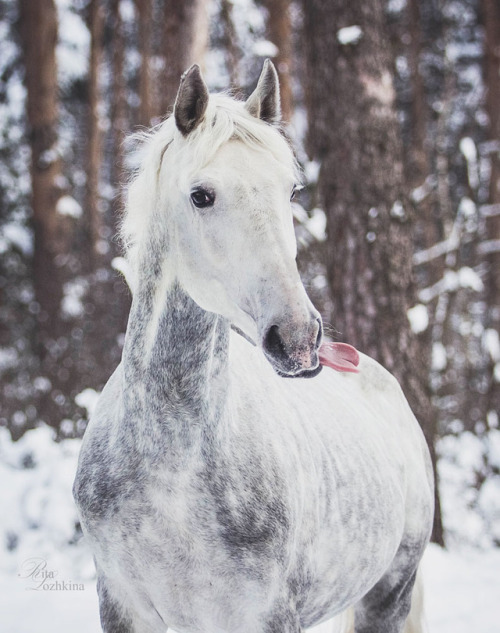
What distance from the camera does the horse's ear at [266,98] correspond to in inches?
83.4

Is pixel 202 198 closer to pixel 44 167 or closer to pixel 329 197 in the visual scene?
pixel 329 197

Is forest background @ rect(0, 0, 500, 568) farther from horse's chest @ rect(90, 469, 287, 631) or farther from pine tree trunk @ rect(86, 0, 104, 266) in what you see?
horse's chest @ rect(90, 469, 287, 631)

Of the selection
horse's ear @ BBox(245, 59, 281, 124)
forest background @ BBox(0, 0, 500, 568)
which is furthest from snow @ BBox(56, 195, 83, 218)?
horse's ear @ BBox(245, 59, 281, 124)

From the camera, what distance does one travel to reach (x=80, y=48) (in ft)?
45.0

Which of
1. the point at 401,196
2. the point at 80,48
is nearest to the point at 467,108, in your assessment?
the point at 80,48

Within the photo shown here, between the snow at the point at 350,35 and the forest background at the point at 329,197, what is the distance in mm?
22

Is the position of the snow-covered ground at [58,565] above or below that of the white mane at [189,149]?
below

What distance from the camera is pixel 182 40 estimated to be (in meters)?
7.02

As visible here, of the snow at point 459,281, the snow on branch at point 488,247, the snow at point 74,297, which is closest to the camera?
the snow at point 459,281

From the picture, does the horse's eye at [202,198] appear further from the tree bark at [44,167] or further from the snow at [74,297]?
the snow at [74,297]

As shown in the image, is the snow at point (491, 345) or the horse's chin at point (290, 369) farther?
the snow at point (491, 345)

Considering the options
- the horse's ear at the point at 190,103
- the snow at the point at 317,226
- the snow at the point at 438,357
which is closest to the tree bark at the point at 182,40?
the snow at the point at 317,226

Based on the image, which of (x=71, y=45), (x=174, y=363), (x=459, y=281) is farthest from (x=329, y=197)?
(x=71, y=45)

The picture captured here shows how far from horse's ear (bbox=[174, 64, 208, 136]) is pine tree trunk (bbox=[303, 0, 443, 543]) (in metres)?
2.86
